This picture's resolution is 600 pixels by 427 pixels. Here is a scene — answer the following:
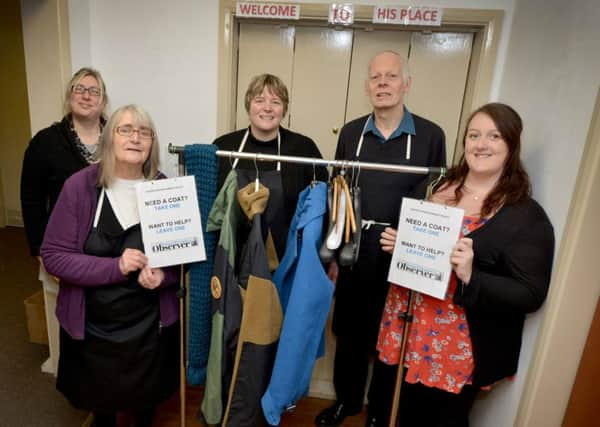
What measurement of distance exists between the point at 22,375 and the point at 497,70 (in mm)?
3085

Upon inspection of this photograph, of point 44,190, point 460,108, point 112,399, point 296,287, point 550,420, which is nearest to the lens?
point 296,287

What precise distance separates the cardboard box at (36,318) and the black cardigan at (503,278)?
223cm

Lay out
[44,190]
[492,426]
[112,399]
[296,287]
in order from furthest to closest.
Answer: [44,190] < [492,426] < [112,399] < [296,287]

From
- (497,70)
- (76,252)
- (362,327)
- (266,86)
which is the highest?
(497,70)

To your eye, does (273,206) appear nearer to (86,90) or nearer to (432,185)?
(432,185)

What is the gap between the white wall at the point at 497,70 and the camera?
1.15 m

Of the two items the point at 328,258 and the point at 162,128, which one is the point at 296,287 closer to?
the point at 328,258

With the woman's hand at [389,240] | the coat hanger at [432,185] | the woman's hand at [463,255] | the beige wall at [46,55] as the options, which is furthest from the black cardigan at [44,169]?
the woman's hand at [463,255]

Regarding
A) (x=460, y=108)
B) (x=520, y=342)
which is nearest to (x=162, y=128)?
(x=460, y=108)

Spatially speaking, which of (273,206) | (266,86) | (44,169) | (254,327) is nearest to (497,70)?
(266,86)

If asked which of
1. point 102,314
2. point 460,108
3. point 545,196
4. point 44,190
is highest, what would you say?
point 460,108

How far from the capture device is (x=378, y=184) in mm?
1540

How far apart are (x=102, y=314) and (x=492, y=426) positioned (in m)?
1.55

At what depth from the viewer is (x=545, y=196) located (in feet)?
4.07
